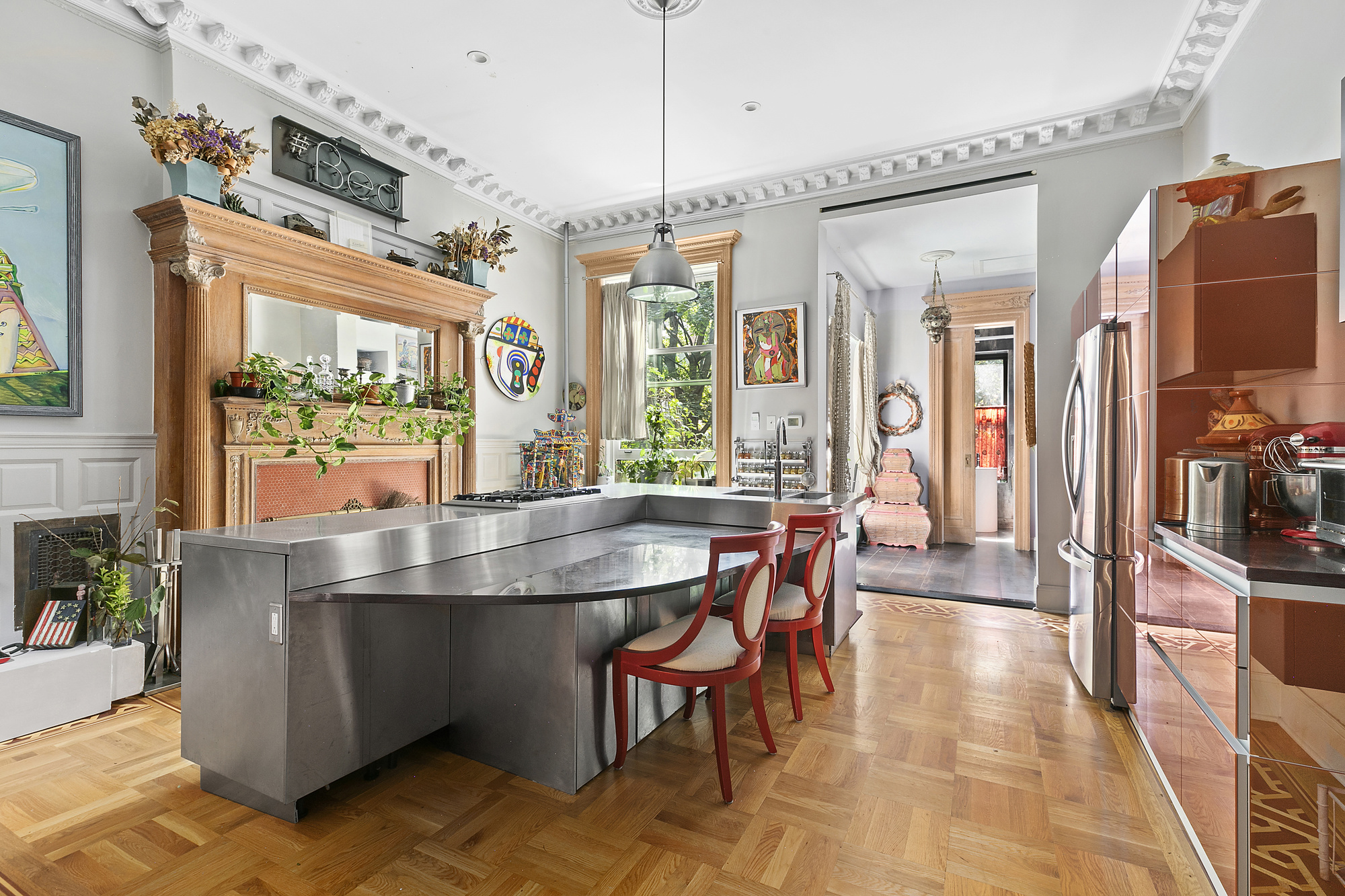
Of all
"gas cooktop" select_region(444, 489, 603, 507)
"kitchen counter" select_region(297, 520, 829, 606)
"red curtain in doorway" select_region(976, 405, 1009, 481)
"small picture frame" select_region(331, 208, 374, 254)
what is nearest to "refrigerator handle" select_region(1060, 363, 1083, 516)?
"kitchen counter" select_region(297, 520, 829, 606)

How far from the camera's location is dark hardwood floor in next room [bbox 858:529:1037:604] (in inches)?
192

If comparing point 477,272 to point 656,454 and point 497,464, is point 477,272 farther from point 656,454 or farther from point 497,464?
point 656,454

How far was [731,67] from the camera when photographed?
12.3 feet

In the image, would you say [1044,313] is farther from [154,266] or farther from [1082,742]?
[154,266]

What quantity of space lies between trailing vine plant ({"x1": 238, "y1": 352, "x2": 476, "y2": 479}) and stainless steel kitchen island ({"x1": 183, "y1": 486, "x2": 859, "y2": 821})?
33.0 inches

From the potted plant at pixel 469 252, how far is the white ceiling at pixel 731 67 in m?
0.61

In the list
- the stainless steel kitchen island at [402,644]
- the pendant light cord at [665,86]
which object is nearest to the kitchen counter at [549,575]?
the stainless steel kitchen island at [402,644]

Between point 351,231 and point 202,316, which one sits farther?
point 351,231

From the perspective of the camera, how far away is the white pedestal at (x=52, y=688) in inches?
95.8

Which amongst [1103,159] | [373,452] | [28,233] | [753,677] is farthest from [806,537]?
[28,233]

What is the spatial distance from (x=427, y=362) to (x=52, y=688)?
2880mm

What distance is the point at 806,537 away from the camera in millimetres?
3088

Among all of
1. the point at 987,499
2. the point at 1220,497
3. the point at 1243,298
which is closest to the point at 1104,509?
the point at 1220,497

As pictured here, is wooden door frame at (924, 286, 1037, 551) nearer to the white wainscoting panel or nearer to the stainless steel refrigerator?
the stainless steel refrigerator
